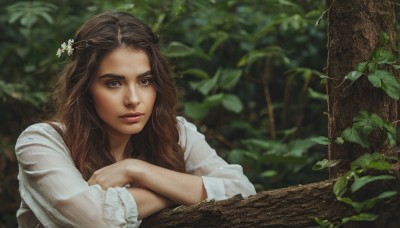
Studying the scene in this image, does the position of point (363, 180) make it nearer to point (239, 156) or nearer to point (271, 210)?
point (271, 210)

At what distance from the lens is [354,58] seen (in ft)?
8.06

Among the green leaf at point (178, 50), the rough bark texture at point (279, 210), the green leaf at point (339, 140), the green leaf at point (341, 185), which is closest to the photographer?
the green leaf at point (341, 185)

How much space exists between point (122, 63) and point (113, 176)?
0.48 m

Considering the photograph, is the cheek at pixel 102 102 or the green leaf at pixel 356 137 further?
the cheek at pixel 102 102

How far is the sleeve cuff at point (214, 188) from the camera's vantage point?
2924 mm

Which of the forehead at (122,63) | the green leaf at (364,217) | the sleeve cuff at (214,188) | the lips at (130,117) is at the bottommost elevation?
the sleeve cuff at (214,188)

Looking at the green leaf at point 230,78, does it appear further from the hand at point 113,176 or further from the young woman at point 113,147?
the hand at point 113,176

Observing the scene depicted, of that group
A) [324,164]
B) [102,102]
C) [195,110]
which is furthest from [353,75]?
[195,110]

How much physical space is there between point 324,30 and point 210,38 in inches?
33.0

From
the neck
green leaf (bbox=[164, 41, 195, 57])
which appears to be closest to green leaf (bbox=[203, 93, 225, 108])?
green leaf (bbox=[164, 41, 195, 57])

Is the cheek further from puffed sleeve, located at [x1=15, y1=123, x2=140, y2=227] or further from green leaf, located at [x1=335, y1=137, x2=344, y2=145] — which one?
green leaf, located at [x1=335, y1=137, x2=344, y2=145]

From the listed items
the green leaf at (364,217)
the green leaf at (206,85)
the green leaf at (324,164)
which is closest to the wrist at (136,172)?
the green leaf at (324,164)

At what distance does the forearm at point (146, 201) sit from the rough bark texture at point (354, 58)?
0.71m

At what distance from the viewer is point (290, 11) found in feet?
15.0
